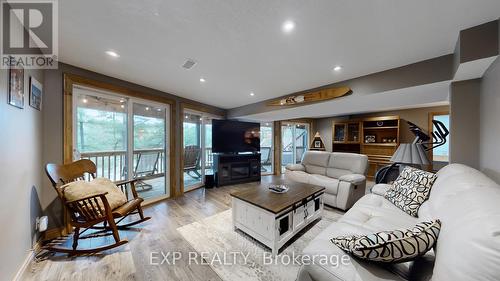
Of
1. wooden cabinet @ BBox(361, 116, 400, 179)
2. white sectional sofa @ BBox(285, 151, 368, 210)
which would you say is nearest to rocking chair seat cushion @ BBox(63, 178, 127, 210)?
white sectional sofa @ BBox(285, 151, 368, 210)

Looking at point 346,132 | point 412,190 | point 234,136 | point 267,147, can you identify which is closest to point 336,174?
point 412,190

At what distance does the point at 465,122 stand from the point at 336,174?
192 cm

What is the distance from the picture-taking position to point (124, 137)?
3.00 metres

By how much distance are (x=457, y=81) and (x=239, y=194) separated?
2.87 m

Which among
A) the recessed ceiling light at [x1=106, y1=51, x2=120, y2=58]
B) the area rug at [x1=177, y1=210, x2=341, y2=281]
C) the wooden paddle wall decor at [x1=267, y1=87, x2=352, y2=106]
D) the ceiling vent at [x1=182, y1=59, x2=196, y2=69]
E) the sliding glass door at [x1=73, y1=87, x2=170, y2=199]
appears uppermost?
the recessed ceiling light at [x1=106, y1=51, x2=120, y2=58]

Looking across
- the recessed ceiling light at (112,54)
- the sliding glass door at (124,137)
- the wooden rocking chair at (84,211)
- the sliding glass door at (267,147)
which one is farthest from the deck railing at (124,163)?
the sliding glass door at (267,147)

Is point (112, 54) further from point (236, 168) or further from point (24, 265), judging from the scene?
point (236, 168)

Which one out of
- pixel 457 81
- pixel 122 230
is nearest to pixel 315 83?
pixel 457 81

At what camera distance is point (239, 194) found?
2291mm

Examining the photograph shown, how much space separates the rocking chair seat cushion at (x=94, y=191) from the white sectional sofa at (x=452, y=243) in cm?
220

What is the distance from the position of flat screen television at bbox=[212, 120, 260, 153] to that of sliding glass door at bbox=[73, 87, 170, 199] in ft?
4.19

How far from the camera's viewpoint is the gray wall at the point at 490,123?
1.50m

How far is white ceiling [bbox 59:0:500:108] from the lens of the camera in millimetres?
1272

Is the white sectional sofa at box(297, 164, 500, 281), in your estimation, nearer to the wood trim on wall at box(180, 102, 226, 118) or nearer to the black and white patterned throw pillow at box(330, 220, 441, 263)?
the black and white patterned throw pillow at box(330, 220, 441, 263)
